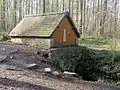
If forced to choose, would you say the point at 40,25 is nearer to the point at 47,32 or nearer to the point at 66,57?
the point at 47,32

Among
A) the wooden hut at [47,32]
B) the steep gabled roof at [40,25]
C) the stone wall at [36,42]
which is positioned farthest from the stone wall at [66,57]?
the steep gabled roof at [40,25]

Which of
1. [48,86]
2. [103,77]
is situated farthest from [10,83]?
[103,77]

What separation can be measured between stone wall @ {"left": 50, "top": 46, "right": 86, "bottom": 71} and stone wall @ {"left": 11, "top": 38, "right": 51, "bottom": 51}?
175 cm

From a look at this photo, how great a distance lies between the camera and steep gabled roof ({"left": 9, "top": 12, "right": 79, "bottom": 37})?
20081mm

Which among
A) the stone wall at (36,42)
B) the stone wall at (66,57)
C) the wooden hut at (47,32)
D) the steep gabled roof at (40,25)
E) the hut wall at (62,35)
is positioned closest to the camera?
the stone wall at (66,57)

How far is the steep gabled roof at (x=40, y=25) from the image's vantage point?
20.1 metres

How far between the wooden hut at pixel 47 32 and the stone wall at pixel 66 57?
1974mm

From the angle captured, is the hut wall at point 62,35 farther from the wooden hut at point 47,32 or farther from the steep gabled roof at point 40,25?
the steep gabled roof at point 40,25

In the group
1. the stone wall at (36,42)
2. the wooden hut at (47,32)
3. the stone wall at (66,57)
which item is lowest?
the stone wall at (66,57)

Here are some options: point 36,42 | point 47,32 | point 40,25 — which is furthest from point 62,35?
point 36,42

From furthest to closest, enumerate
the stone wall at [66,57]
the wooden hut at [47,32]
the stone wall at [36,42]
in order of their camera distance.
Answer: the wooden hut at [47,32]
the stone wall at [36,42]
the stone wall at [66,57]

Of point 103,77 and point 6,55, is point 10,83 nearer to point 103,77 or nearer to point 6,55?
point 6,55

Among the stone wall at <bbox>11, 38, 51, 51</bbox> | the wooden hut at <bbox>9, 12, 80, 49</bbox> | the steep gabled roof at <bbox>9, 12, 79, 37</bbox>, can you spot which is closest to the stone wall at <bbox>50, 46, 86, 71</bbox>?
the stone wall at <bbox>11, 38, 51, 51</bbox>

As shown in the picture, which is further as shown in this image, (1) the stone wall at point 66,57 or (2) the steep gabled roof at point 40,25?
(2) the steep gabled roof at point 40,25
